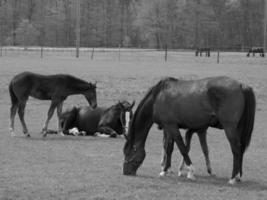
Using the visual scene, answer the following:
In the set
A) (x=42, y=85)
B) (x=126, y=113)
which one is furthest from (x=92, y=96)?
(x=126, y=113)

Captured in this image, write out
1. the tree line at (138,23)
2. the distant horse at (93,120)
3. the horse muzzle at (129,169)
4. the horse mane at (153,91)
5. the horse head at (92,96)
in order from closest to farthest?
the horse mane at (153,91) < the horse muzzle at (129,169) < the distant horse at (93,120) < the horse head at (92,96) < the tree line at (138,23)

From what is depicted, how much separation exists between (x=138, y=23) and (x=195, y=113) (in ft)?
308

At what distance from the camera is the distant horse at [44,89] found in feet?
53.0

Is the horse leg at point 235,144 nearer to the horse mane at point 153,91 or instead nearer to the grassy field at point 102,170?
the grassy field at point 102,170

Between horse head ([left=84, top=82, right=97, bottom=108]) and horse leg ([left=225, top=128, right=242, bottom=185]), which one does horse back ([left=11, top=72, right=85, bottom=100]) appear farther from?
horse leg ([left=225, top=128, right=242, bottom=185])

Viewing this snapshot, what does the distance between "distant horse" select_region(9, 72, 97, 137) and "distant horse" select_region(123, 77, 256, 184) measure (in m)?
6.30

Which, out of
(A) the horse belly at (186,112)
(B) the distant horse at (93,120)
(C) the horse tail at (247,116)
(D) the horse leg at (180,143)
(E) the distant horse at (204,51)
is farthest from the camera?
(E) the distant horse at (204,51)

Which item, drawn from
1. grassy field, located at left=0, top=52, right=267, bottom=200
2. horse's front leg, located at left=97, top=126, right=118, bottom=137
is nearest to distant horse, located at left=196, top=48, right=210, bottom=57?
grassy field, located at left=0, top=52, right=267, bottom=200

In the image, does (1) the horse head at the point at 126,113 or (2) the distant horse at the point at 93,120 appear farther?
(2) the distant horse at the point at 93,120

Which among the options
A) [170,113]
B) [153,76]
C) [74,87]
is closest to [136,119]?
[170,113]

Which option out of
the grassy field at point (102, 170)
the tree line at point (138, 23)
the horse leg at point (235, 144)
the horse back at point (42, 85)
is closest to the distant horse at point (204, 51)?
the tree line at point (138, 23)

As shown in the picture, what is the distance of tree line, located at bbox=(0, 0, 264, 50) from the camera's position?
98.9 metres

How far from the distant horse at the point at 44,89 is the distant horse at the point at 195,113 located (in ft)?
20.7

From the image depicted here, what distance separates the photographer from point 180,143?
381 inches
